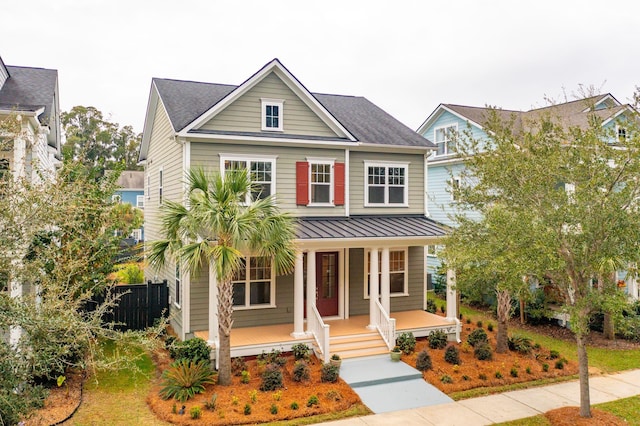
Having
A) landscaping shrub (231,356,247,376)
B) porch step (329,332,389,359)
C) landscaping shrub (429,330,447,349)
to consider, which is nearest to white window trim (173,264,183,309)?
landscaping shrub (231,356,247,376)

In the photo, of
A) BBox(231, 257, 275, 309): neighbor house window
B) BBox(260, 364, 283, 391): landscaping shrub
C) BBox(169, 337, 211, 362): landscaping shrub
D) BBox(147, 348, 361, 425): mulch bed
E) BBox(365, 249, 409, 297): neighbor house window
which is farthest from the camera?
BBox(365, 249, 409, 297): neighbor house window

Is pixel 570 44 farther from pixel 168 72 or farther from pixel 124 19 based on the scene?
pixel 168 72

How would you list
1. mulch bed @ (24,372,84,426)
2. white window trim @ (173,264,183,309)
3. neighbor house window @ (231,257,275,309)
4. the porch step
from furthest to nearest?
white window trim @ (173,264,183,309)
neighbor house window @ (231,257,275,309)
the porch step
mulch bed @ (24,372,84,426)

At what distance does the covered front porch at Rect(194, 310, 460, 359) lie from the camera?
39.6ft

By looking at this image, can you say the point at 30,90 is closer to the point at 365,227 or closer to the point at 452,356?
the point at 365,227

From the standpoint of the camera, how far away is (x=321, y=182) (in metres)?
15.0

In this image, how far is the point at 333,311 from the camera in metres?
15.2

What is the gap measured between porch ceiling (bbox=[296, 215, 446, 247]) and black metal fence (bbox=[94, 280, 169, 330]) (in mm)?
5428

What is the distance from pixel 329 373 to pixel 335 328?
9.98 feet

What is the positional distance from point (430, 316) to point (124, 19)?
1541 cm

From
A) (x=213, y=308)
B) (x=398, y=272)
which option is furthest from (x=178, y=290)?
(x=398, y=272)

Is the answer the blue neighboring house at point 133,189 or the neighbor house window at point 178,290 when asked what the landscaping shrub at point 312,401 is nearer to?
the neighbor house window at point 178,290

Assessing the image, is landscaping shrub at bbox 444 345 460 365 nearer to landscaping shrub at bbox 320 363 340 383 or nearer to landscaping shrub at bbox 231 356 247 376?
landscaping shrub at bbox 320 363 340 383

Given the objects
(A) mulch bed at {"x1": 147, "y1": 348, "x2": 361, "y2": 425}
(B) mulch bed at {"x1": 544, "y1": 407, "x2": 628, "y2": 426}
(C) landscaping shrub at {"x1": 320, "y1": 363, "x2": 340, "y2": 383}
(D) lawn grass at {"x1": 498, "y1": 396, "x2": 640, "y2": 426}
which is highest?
(C) landscaping shrub at {"x1": 320, "y1": 363, "x2": 340, "y2": 383}
